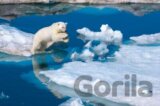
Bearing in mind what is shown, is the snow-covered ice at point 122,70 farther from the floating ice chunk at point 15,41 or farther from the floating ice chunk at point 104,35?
the floating ice chunk at point 15,41

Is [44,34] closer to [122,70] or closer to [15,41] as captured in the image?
[15,41]

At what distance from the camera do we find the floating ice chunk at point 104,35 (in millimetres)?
3245

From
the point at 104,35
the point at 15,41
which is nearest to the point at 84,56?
the point at 104,35

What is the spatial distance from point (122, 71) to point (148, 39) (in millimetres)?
686

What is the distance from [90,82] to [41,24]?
1.18m

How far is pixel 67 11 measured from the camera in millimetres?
3873

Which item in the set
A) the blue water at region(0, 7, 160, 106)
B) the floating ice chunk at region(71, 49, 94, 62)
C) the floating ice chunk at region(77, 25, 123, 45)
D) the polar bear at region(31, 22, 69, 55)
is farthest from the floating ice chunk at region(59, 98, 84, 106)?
the floating ice chunk at region(77, 25, 123, 45)

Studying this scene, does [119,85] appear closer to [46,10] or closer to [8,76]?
[8,76]

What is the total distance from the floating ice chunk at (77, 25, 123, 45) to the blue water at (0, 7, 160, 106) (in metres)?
0.08

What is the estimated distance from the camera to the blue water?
242cm

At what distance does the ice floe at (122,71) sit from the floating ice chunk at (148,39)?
173 mm

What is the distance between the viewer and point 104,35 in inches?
129

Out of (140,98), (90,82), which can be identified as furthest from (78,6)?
(140,98)

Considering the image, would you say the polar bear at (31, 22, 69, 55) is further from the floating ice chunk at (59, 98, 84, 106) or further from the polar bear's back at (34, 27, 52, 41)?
the floating ice chunk at (59, 98, 84, 106)
